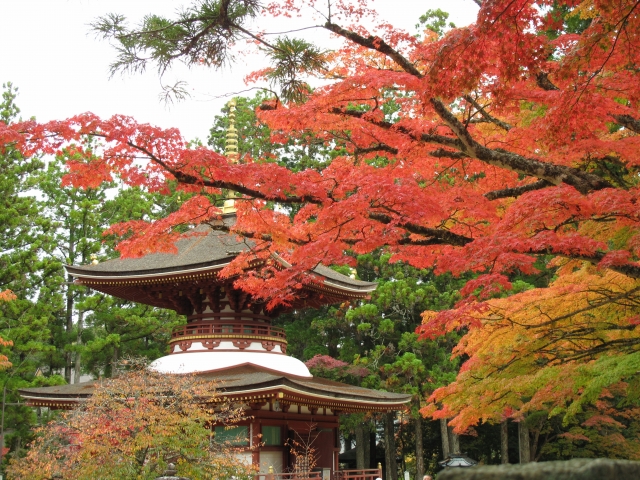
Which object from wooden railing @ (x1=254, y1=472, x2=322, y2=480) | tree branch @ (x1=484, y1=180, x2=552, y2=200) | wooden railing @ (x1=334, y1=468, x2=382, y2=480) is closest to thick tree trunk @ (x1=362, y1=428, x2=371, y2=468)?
wooden railing @ (x1=334, y1=468, x2=382, y2=480)

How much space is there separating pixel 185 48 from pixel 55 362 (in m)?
18.7

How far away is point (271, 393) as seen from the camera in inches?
449

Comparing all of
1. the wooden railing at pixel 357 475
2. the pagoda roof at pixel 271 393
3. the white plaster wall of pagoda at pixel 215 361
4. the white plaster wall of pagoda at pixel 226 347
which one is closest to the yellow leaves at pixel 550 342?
the pagoda roof at pixel 271 393

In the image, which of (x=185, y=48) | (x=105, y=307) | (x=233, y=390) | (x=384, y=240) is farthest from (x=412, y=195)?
(x=105, y=307)

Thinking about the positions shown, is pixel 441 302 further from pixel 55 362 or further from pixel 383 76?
pixel 383 76

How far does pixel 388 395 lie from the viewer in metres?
14.4

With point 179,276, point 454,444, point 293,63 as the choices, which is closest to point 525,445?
point 454,444

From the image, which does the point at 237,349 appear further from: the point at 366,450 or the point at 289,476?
the point at 366,450

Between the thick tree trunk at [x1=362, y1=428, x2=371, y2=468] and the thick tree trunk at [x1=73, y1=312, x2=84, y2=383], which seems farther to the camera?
the thick tree trunk at [x1=362, y1=428, x2=371, y2=468]

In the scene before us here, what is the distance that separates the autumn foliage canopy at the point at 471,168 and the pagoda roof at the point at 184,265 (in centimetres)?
539

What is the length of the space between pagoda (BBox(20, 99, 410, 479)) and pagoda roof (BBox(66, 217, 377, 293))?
21mm

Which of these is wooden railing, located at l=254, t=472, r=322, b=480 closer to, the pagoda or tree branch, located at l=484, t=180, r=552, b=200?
the pagoda

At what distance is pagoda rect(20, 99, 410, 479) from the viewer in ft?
40.7

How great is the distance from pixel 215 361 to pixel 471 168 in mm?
8171
